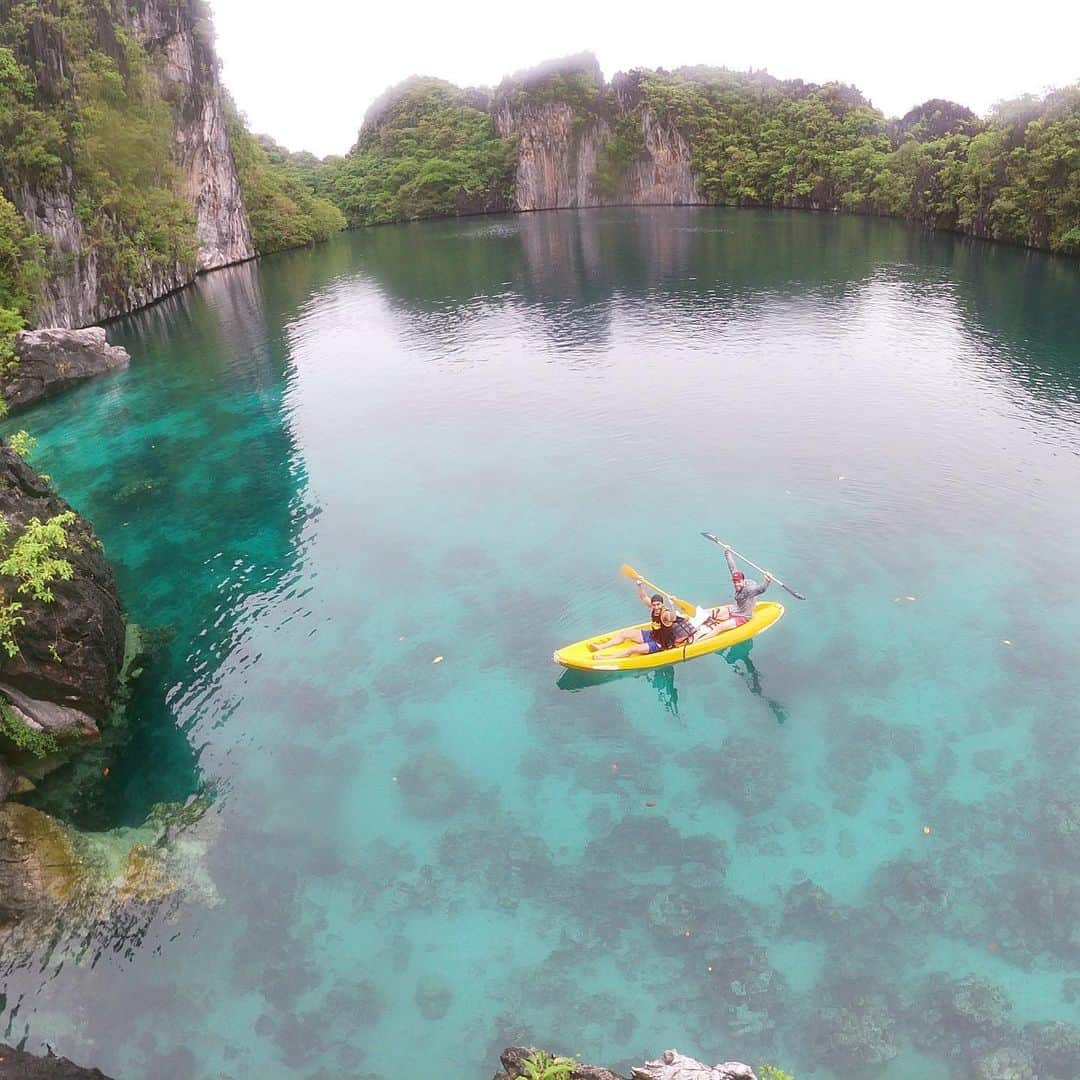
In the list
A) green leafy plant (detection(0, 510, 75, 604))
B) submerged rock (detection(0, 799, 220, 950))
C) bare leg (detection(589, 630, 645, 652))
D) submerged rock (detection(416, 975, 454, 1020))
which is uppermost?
green leafy plant (detection(0, 510, 75, 604))

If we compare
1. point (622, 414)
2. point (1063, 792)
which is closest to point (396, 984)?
point (1063, 792)

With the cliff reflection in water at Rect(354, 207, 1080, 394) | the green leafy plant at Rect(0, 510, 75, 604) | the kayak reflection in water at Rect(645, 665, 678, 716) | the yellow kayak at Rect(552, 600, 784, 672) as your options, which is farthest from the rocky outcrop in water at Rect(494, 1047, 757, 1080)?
the cliff reflection in water at Rect(354, 207, 1080, 394)

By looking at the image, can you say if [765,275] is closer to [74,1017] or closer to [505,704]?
[505,704]

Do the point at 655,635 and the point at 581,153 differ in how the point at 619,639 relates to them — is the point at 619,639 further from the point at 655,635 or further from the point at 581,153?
the point at 581,153

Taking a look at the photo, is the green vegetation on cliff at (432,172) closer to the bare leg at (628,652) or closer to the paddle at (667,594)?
the paddle at (667,594)

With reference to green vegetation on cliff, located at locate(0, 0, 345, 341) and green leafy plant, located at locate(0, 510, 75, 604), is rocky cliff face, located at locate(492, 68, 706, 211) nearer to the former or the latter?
green vegetation on cliff, located at locate(0, 0, 345, 341)

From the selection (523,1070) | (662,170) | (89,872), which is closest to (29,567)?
(89,872)

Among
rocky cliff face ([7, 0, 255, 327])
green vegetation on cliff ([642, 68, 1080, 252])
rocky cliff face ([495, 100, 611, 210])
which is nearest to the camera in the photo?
rocky cliff face ([7, 0, 255, 327])
